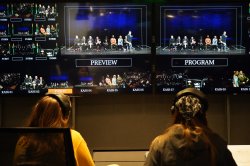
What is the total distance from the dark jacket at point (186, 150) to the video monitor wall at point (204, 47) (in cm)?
204

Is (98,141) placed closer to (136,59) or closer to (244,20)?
(136,59)

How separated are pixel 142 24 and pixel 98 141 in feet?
4.41

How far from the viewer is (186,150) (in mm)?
1975

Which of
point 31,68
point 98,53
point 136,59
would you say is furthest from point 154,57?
point 31,68

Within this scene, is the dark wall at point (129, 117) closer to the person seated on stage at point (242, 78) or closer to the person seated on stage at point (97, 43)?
the person seated on stage at point (242, 78)

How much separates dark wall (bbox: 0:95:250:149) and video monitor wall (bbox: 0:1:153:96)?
33 cm

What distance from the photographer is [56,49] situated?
13.4ft

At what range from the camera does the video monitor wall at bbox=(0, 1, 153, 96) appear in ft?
13.3

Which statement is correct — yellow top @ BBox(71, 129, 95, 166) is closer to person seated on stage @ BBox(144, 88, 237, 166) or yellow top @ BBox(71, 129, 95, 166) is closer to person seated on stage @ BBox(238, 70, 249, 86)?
person seated on stage @ BBox(144, 88, 237, 166)

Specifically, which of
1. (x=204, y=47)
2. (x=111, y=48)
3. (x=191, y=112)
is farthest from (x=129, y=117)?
(x=191, y=112)

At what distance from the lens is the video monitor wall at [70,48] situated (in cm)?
406

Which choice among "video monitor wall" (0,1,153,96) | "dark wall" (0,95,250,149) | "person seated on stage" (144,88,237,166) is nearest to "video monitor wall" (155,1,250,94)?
"video monitor wall" (0,1,153,96)

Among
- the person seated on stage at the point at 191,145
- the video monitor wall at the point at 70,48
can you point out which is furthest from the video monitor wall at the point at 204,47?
the person seated on stage at the point at 191,145

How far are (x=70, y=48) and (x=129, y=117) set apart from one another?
98cm
